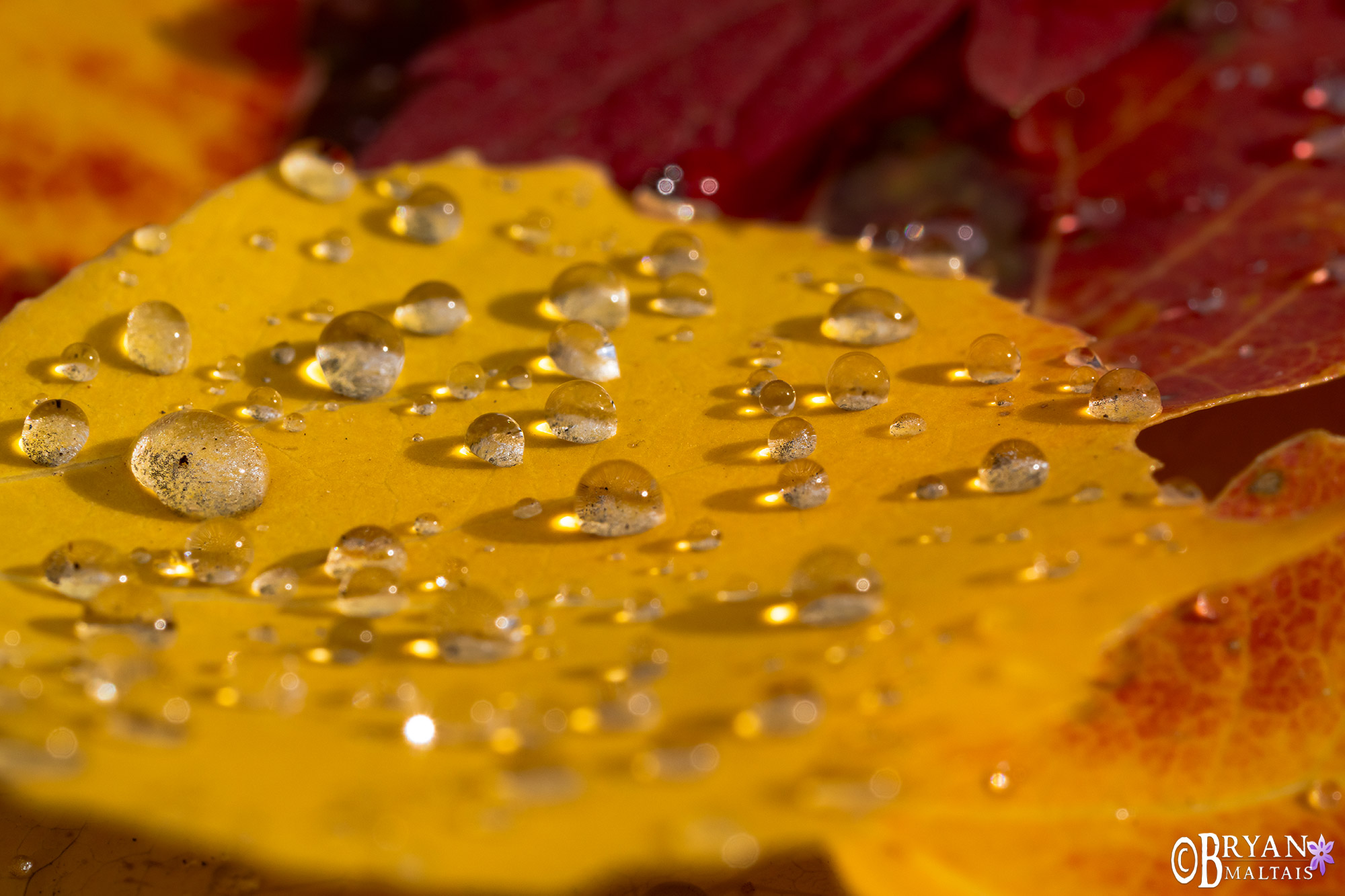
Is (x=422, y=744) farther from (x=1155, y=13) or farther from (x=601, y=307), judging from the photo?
(x=1155, y=13)

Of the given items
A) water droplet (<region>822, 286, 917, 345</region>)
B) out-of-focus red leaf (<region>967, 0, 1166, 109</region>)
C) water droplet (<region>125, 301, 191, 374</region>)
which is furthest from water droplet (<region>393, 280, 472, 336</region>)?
out-of-focus red leaf (<region>967, 0, 1166, 109</region>)

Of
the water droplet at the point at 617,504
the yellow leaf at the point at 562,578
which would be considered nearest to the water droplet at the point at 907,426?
the yellow leaf at the point at 562,578

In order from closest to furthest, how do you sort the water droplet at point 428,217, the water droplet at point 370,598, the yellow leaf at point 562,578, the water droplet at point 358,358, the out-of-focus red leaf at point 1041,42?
the yellow leaf at point 562,578, the water droplet at point 370,598, the water droplet at point 358,358, the water droplet at point 428,217, the out-of-focus red leaf at point 1041,42

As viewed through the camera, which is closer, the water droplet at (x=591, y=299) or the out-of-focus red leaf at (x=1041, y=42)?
the water droplet at (x=591, y=299)

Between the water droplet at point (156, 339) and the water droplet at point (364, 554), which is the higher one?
the water droplet at point (156, 339)

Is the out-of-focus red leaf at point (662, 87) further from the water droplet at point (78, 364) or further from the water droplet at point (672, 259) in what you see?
the water droplet at point (78, 364)

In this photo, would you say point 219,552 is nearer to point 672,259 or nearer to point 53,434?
point 53,434
